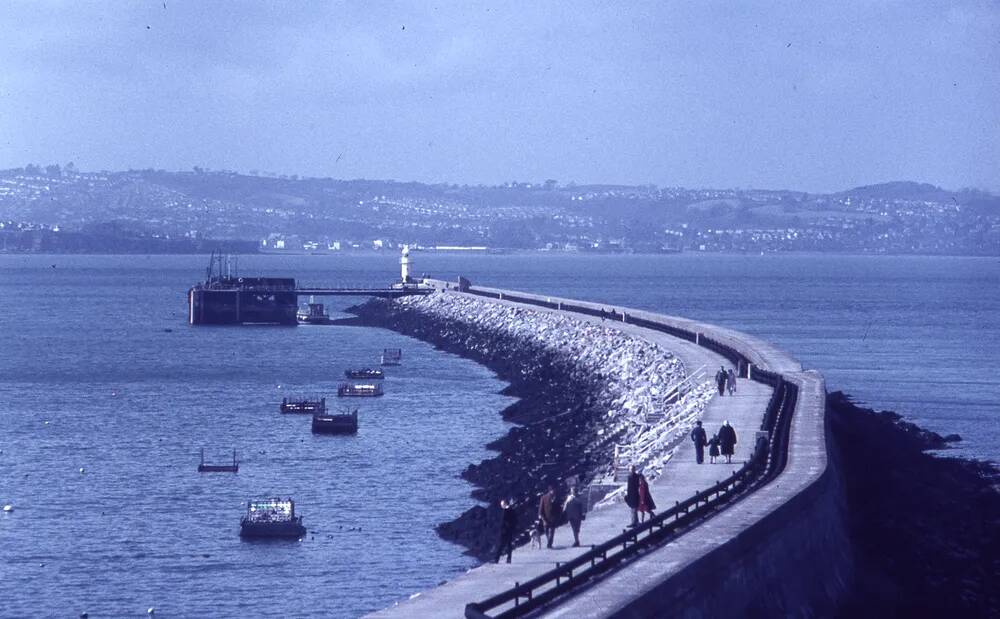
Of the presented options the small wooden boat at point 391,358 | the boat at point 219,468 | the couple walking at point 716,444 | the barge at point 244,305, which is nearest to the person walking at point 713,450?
the couple walking at point 716,444

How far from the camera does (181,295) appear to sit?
149750mm

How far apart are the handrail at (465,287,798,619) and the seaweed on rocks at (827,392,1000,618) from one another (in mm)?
1716

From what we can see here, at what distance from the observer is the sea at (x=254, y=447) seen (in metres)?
28.0

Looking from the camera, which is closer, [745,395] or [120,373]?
[745,395]

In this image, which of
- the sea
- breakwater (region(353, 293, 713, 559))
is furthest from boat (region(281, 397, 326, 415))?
breakwater (region(353, 293, 713, 559))

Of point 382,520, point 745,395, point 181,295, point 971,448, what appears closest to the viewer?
point 382,520

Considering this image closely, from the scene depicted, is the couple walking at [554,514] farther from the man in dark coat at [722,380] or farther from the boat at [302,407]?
the boat at [302,407]

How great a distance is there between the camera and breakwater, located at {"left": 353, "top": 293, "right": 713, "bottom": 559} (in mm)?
32344

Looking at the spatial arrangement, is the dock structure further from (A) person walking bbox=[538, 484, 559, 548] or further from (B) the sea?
(A) person walking bbox=[538, 484, 559, 548]

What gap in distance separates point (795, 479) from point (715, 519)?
3868 mm

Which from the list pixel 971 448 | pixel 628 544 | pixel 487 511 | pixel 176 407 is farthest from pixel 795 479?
pixel 176 407

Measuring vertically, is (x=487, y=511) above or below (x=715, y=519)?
below

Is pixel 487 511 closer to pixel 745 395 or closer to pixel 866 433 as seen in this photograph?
pixel 745 395

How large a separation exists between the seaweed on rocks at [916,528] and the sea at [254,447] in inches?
196
